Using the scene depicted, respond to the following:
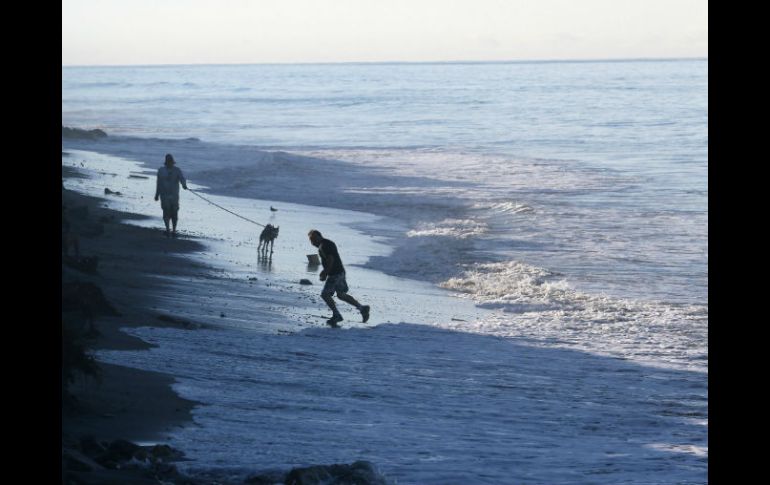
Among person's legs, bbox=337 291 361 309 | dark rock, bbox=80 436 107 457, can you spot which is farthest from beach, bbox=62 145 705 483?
person's legs, bbox=337 291 361 309

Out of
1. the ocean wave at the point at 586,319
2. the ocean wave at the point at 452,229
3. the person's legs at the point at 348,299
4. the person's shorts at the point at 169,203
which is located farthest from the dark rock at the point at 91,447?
the ocean wave at the point at 452,229

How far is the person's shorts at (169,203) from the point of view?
18000 millimetres

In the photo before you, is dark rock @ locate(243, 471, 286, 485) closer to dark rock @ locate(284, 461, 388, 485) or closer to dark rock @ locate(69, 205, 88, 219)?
dark rock @ locate(284, 461, 388, 485)

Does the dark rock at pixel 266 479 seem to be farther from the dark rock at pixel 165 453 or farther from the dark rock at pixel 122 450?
the dark rock at pixel 122 450

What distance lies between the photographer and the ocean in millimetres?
8359

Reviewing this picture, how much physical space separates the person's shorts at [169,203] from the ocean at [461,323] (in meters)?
1.04

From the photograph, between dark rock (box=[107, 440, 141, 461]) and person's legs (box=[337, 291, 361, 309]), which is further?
person's legs (box=[337, 291, 361, 309])

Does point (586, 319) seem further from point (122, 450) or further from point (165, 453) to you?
point (122, 450)

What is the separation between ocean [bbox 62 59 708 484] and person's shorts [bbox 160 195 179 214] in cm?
104

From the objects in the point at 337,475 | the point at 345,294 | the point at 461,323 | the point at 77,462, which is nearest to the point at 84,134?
the point at 345,294

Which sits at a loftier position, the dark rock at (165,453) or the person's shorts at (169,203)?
the person's shorts at (169,203)

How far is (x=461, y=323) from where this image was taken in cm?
1372
